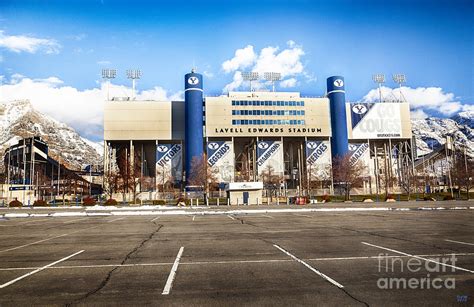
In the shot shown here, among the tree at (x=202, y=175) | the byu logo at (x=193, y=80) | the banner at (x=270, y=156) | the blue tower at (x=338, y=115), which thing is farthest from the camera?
the blue tower at (x=338, y=115)

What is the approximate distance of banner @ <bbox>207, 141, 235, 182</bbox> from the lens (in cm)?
9019

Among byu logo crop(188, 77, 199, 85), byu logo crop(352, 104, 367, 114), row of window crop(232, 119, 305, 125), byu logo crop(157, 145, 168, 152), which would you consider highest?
byu logo crop(188, 77, 199, 85)

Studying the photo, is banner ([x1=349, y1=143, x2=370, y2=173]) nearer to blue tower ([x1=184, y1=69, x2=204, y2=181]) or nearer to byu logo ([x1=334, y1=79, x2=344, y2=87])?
byu logo ([x1=334, y1=79, x2=344, y2=87])

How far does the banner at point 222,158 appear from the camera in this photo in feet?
296

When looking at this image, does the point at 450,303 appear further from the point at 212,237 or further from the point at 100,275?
the point at 212,237

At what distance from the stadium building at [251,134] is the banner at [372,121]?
27 centimetres

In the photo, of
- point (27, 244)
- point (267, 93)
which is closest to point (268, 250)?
point (27, 244)

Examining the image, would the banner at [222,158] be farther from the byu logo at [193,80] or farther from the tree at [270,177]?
the byu logo at [193,80]

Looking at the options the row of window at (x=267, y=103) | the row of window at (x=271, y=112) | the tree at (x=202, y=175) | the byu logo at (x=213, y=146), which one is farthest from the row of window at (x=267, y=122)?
the tree at (x=202, y=175)

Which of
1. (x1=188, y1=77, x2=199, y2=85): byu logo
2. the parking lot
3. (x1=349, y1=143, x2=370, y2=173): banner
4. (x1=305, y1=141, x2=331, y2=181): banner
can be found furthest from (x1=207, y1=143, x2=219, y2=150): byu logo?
the parking lot

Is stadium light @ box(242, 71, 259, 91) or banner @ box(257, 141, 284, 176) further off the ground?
stadium light @ box(242, 71, 259, 91)

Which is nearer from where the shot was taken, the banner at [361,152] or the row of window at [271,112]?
the row of window at [271,112]

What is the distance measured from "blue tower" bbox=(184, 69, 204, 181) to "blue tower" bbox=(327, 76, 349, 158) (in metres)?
36.9

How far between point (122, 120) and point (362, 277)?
88.8 metres
